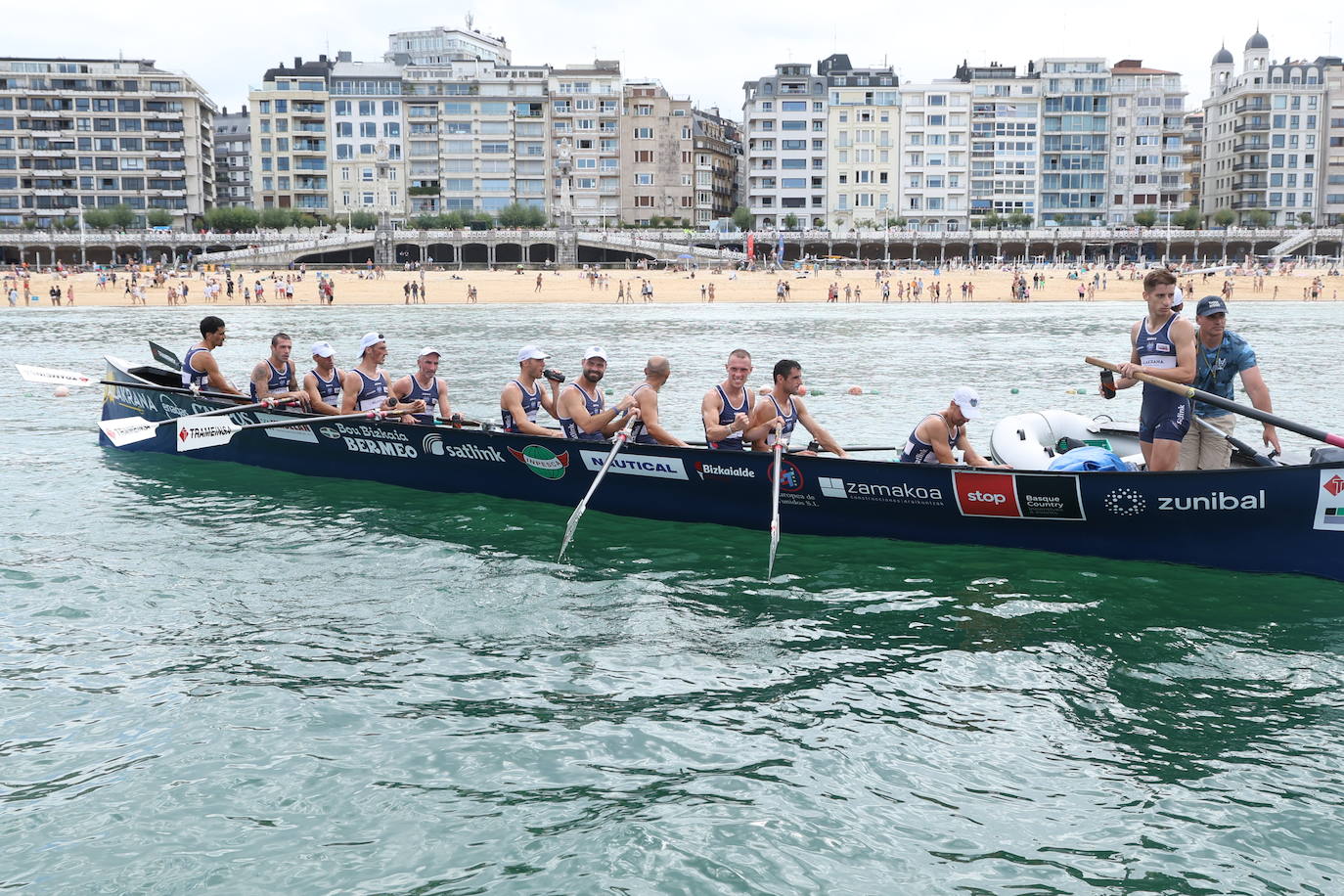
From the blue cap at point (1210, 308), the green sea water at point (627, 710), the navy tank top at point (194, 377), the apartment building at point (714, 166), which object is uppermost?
the apartment building at point (714, 166)

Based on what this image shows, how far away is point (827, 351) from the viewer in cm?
3834

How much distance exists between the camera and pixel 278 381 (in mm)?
16562

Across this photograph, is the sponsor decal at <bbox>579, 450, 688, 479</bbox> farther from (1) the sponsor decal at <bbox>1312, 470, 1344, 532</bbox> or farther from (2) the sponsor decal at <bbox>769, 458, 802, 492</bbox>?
(1) the sponsor decal at <bbox>1312, 470, 1344, 532</bbox>

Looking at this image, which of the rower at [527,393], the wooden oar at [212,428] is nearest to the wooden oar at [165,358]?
the wooden oar at [212,428]

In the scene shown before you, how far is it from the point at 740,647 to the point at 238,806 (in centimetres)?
410

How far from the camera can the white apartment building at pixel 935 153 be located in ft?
411

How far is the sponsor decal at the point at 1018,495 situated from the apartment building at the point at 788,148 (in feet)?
379

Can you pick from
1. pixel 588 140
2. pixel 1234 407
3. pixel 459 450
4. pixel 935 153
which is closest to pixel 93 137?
pixel 588 140

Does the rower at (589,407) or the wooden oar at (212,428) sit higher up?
the rower at (589,407)

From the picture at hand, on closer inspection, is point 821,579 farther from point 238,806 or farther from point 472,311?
point 472,311

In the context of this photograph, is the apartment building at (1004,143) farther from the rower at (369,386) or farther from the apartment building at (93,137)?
the rower at (369,386)

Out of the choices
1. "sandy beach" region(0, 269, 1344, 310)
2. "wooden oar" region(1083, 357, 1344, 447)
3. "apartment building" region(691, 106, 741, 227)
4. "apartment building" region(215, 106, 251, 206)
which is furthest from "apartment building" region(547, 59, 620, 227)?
"wooden oar" region(1083, 357, 1344, 447)

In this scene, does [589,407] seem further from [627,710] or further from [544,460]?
[627,710]

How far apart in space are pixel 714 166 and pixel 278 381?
117m
